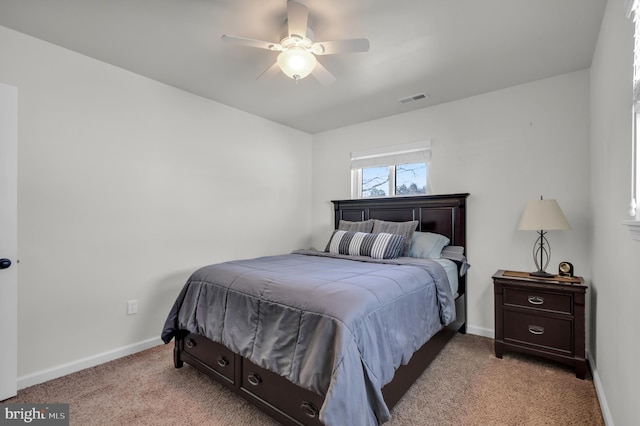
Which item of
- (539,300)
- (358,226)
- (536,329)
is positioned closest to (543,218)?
(539,300)

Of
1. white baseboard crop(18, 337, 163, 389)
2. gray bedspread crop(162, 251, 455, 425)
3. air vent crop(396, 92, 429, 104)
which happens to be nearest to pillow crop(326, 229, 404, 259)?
gray bedspread crop(162, 251, 455, 425)

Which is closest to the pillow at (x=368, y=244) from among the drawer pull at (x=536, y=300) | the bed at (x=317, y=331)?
the bed at (x=317, y=331)

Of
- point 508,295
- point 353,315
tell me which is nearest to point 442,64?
point 508,295

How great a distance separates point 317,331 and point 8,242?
2.20m

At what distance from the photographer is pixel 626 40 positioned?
55.3 inches

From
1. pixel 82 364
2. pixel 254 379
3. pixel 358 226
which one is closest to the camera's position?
pixel 254 379

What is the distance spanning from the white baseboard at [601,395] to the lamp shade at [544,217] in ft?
3.48

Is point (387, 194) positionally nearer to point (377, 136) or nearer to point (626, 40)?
point (377, 136)

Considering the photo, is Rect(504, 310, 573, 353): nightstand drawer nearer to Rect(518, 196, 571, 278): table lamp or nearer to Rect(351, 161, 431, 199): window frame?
Rect(518, 196, 571, 278): table lamp

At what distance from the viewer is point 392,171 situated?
13.0 ft

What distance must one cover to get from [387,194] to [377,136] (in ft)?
2.55

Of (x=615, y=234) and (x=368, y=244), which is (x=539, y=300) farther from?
(x=368, y=244)

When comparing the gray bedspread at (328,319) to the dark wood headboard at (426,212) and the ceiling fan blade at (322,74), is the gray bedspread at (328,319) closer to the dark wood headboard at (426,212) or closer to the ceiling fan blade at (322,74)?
the dark wood headboard at (426,212)

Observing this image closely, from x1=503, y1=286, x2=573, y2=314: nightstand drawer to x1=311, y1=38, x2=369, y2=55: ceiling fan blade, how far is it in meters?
2.27
